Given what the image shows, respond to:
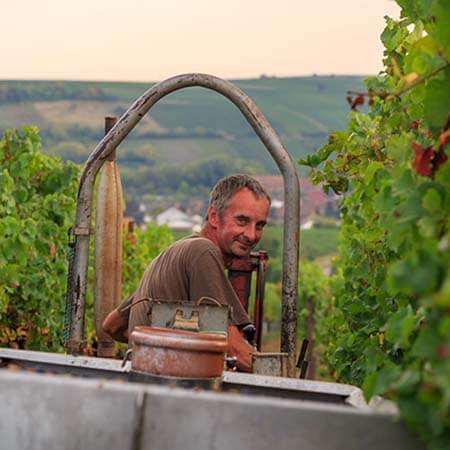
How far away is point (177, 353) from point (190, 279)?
5.68 feet

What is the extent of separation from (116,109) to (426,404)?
279ft

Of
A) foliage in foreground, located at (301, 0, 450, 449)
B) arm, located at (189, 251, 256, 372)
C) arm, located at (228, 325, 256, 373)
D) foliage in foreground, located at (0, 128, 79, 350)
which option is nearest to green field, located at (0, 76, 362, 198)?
foliage in foreground, located at (0, 128, 79, 350)

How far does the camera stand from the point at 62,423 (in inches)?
117

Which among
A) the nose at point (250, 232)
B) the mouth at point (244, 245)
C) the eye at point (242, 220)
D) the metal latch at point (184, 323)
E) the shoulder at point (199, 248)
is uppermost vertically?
the eye at point (242, 220)

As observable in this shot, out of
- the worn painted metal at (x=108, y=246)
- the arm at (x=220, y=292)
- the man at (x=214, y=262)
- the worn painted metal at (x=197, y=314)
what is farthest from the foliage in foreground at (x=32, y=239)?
the worn painted metal at (x=197, y=314)

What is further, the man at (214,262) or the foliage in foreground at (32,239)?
the foliage in foreground at (32,239)

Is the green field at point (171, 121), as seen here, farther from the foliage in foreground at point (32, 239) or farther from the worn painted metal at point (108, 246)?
the worn painted metal at point (108, 246)

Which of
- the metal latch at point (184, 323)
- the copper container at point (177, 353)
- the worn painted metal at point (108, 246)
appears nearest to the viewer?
the copper container at point (177, 353)

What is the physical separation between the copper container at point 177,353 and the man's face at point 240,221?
2.07m

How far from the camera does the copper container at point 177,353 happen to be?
13.0 ft

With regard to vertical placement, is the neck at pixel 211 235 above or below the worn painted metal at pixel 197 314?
above

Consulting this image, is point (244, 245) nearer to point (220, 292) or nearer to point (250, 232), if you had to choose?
point (250, 232)

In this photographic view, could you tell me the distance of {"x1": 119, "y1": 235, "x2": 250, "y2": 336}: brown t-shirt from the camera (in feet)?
18.5

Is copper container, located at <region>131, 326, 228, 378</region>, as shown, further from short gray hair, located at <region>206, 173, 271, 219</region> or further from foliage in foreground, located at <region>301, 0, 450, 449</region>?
short gray hair, located at <region>206, 173, 271, 219</region>
